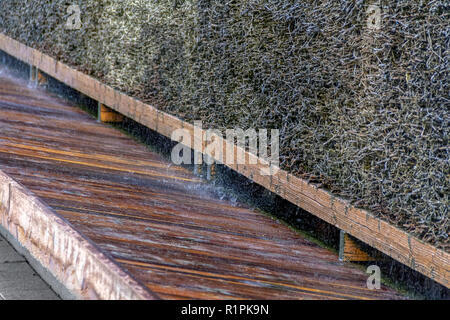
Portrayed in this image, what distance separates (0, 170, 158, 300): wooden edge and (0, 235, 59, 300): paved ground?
0.17 metres

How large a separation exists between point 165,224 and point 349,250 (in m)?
0.90

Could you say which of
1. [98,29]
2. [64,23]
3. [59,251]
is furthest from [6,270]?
[64,23]

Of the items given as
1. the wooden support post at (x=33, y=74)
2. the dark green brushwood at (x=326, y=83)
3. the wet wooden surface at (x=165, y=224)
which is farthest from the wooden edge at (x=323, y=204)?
the wooden support post at (x=33, y=74)

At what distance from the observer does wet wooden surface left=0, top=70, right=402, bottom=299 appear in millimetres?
2549

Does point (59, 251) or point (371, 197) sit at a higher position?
point (371, 197)

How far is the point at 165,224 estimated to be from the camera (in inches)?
128

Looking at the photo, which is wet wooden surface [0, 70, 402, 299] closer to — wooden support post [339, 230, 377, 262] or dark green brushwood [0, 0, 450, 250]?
wooden support post [339, 230, 377, 262]

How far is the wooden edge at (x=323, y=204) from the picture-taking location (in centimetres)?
279

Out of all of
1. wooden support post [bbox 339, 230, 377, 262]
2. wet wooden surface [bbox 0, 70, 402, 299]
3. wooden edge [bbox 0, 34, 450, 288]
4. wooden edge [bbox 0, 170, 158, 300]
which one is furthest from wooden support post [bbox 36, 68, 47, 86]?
wooden support post [bbox 339, 230, 377, 262]
